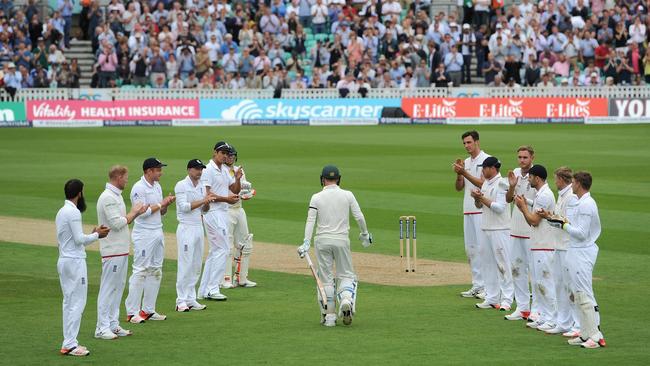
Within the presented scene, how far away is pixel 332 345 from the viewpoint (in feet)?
47.2

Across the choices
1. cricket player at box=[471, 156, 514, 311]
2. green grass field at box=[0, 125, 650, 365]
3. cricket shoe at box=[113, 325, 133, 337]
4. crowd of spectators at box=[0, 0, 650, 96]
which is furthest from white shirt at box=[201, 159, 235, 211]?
crowd of spectators at box=[0, 0, 650, 96]

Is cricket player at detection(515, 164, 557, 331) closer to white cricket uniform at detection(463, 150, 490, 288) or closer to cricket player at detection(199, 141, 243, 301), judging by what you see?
white cricket uniform at detection(463, 150, 490, 288)

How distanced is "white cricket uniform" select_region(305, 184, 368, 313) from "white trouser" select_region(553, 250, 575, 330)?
2627 mm

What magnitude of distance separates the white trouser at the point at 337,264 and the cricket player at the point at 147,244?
84.9 inches

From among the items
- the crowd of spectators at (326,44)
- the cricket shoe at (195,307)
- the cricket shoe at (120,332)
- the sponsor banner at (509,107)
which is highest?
the crowd of spectators at (326,44)

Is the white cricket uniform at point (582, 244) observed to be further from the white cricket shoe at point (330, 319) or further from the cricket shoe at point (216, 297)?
the cricket shoe at point (216, 297)

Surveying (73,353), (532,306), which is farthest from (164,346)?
(532,306)

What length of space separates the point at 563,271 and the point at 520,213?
54.4 inches

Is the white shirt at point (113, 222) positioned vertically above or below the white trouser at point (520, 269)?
above

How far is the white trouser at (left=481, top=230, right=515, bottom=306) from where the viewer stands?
16828 mm

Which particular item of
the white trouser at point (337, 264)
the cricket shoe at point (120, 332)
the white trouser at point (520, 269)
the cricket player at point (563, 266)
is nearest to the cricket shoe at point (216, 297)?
the white trouser at point (337, 264)

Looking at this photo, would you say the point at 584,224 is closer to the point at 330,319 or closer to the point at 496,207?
the point at 496,207

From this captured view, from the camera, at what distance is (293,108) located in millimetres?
48062

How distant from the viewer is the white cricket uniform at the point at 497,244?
55.0 ft
